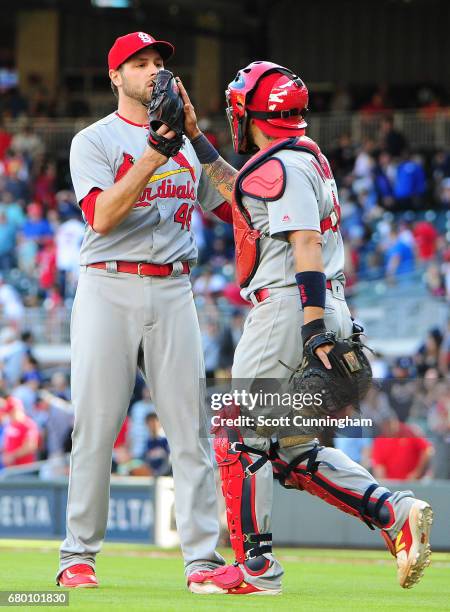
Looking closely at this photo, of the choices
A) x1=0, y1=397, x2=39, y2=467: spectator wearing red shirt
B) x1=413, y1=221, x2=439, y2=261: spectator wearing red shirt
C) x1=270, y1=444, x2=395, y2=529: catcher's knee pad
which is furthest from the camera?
x1=413, y1=221, x2=439, y2=261: spectator wearing red shirt

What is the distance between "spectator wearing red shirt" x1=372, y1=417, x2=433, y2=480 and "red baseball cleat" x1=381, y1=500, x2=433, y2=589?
7.03 metres

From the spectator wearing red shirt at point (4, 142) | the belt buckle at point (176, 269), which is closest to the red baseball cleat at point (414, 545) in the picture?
the belt buckle at point (176, 269)

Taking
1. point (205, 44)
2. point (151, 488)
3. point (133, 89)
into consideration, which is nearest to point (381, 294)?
point (151, 488)

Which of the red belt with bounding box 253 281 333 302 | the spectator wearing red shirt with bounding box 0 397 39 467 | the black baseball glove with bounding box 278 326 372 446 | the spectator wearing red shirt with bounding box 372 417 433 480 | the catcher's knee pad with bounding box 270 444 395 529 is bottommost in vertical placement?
the spectator wearing red shirt with bounding box 0 397 39 467

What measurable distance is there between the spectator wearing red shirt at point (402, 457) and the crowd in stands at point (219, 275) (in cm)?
1

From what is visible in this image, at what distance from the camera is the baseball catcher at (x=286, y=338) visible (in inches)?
228

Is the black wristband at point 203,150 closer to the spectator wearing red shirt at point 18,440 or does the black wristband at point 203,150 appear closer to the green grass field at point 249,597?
the green grass field at point 249,597

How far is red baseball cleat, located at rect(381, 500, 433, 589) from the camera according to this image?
569cm

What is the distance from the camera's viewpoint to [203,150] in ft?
22.0

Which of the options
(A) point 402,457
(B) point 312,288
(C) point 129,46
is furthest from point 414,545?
(A) point 402,457

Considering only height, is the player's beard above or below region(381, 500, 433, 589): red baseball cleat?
above

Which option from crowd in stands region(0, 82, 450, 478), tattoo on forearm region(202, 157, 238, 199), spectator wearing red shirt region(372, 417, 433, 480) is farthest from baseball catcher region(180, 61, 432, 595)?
spectator wearing red shirt region(372, 417, 433, 480)

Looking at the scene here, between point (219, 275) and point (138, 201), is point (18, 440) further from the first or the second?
point (138, 201)

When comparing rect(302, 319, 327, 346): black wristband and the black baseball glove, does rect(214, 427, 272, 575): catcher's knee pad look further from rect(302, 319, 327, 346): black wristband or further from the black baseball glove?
rect(302, 319, 327, 346): black wristband
